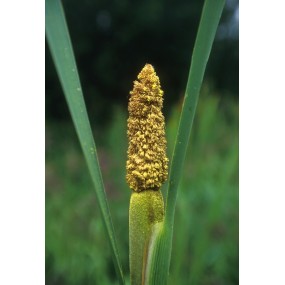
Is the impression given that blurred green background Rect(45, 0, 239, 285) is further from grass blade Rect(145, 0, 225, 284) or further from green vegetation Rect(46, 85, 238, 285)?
grass blade Rect(145, 0, 225, 284)

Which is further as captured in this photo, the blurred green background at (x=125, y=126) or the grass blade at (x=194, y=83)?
the blurred green background at (x=125, y=126)

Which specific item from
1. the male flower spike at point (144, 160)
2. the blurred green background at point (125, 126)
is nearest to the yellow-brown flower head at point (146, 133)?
the male flower spike at point (144, 160)

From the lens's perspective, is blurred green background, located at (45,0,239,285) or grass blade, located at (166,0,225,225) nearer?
grass blade, located at (166,0,225,225)

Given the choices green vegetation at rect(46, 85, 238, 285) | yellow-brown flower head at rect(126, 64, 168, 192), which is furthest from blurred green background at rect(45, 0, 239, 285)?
yellow-brown flower head at rect(126, 64, 168, 192)

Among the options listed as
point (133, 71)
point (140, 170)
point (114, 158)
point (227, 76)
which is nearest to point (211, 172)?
point (114, 158)

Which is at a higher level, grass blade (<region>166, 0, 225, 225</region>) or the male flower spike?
grass blade (<region>166, 0, 225, 225</region>)

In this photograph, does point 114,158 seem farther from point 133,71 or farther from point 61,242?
point 133,71

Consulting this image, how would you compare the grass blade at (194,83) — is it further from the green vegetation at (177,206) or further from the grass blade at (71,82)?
the green vegetation at (177,206)
